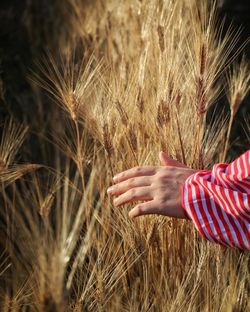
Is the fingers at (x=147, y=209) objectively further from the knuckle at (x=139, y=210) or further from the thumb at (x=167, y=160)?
the thumb at (x=167, y=160)

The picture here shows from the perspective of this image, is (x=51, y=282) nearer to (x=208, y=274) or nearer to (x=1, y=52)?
(x=208, y=274)

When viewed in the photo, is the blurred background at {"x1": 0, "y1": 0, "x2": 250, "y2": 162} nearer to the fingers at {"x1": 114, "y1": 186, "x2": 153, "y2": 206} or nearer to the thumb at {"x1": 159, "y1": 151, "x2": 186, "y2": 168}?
the thumb at {"x1": 159, "y1": 151, "x2": 186, "y2": 168}

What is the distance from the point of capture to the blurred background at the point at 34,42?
80.8 inches

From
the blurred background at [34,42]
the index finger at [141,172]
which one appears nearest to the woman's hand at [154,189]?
the index finger at [141,172]

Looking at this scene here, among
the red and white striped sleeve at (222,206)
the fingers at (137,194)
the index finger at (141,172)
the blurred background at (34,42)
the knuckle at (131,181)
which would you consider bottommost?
the red and white striped sleeve at (222,206)

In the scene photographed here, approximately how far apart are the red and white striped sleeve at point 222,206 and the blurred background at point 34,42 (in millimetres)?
932

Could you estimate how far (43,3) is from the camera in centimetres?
280

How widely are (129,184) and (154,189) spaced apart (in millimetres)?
60

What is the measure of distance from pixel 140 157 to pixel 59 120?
0.80 metres

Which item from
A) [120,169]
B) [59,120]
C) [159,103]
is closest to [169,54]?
[159,103]

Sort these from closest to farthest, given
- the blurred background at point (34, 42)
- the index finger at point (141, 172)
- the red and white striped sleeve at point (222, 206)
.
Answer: the red and white striped sleeve at point (222, 206), the index finger at point (141, 172), the blurred background at point (34, 42)

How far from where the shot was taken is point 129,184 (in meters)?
1.03

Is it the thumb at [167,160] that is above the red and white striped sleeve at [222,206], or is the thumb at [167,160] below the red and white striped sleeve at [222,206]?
above

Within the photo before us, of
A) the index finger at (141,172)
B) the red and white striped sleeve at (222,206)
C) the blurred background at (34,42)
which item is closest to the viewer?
the red and white striped sleeve at (222,206)
